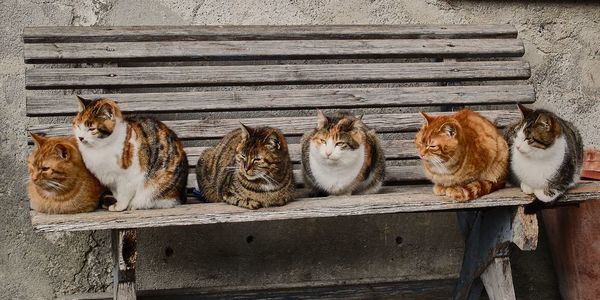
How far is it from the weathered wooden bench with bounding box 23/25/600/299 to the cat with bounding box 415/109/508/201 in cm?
17

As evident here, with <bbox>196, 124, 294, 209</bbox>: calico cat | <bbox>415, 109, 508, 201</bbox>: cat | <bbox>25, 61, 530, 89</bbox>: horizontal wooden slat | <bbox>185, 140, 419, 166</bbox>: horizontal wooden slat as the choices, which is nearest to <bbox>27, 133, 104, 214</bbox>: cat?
<bbox>196, 124, 294, 209</bbox>: calico cat

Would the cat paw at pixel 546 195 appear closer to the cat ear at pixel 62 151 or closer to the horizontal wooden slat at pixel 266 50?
the horizontal wooden slat at pixel 266 50

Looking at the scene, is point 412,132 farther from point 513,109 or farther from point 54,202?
point 54,202

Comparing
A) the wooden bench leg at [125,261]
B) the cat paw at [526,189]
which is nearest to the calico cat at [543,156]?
the cat paw at [526,189]

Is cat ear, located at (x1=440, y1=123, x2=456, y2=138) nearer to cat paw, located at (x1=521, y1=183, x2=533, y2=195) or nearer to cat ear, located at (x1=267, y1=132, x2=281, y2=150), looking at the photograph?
cat paw, located at (x1=521, y1=183, x2=533, y2=195)

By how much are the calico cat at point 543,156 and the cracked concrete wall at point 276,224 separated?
37.7 inches

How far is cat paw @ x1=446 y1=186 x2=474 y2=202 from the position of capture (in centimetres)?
261

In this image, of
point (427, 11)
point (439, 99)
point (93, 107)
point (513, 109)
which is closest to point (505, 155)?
point (439, 99)

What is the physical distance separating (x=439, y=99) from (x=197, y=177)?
3.90 ft

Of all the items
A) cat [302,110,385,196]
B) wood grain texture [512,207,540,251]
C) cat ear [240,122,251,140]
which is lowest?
wood grain texture [512,207,540,251]

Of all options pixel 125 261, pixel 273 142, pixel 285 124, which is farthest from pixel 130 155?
pixel 285 124

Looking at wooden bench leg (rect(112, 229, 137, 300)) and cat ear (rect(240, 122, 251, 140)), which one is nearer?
wooden bench leg (rect(112, 229, 137, 300))

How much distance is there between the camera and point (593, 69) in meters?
3.75

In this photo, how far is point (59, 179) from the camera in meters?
2.44
